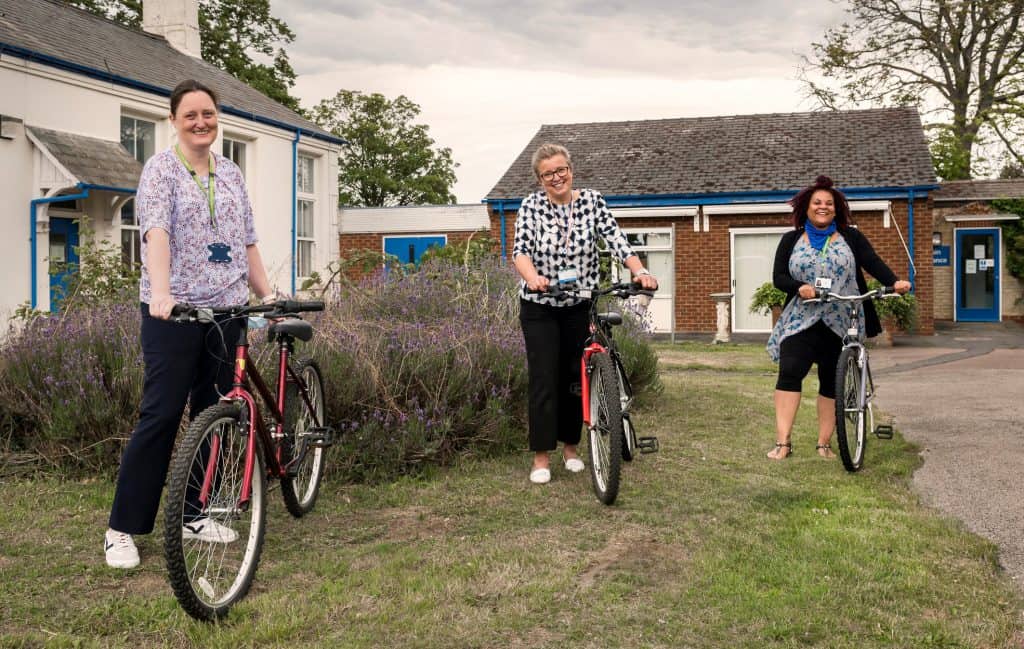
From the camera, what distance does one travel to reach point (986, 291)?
26906mm

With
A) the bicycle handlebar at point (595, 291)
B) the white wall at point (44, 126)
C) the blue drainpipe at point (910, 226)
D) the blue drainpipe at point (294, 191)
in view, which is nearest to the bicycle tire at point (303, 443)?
the bicycle handlebar at point (595, 291)

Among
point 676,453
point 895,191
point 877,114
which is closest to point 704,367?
point 676,453

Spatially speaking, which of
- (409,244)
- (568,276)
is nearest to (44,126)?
(568,276)

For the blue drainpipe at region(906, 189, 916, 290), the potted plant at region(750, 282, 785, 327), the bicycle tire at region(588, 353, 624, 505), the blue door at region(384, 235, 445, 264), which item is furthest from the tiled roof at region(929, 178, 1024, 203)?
the bicycle tire at region(588, 353, 624, 505)

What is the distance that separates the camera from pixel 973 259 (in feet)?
88.5

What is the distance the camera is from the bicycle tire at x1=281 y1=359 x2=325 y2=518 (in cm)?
468

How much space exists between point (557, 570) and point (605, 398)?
1386 millimetres

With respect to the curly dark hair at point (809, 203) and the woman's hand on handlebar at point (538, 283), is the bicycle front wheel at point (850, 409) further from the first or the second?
the woman's hand on handlebar at point (538, 283)

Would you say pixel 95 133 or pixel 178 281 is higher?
pixel 95 133

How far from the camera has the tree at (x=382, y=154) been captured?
1994 inches

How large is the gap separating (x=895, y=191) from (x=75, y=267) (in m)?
16.6

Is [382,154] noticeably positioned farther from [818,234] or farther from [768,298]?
[818,234]

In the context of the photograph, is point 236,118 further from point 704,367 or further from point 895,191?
point 895,191

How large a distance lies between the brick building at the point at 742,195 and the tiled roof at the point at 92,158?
1005 cm
